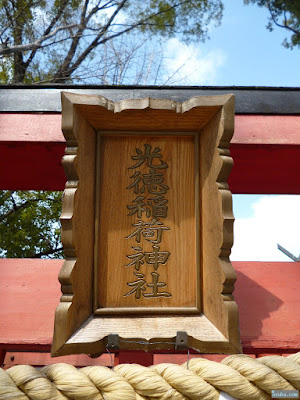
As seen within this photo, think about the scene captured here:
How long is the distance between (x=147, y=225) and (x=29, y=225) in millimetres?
4565

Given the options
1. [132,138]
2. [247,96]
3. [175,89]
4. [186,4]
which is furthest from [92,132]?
[186,4]

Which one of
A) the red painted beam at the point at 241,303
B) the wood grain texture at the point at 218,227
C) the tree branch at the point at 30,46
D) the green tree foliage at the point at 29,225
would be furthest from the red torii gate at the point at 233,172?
the green tree foliage at the point at 29,225

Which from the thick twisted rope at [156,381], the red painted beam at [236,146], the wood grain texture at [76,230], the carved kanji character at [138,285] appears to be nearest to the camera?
the thick twisted rope at [156,381]

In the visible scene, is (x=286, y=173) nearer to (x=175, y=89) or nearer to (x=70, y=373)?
(x=175, y=89)

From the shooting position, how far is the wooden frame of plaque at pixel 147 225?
0.88m

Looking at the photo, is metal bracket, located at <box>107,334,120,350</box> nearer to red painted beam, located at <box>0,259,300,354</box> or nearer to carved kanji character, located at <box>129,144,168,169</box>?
red painted beam, located at <box>0,259,300,354</box>

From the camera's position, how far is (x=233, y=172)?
1.28 meters

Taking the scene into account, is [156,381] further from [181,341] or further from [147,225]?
[147,225]

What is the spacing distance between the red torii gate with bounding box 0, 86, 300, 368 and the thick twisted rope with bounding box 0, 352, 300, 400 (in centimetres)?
26

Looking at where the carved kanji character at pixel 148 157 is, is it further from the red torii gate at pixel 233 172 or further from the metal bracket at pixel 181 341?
the metal bracket at pixel 181 341

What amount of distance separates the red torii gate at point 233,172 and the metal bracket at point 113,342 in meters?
0.27

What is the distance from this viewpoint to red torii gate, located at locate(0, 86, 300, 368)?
1.08 metres

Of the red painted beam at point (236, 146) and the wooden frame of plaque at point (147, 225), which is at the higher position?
the red painted beam at point (236, 146)

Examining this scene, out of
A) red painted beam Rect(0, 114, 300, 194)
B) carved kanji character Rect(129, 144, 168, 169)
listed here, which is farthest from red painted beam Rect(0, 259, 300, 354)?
carved kanji character Rect(129, 144, 168, 169)
